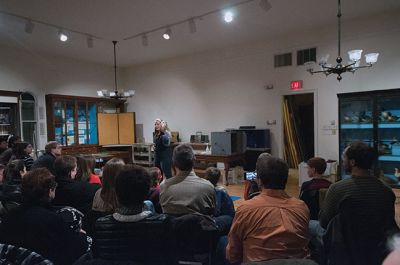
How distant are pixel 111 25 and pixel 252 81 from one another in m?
3.37

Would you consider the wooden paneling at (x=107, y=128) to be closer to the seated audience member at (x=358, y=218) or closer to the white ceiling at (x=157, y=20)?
the white ceiling at (x=157, y=20)

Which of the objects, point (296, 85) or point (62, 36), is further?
point (296, 85)

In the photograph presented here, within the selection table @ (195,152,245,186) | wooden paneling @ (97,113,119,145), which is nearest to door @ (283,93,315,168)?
table @ (195,152,245,186)

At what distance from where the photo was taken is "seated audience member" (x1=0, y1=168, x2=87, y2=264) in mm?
1604

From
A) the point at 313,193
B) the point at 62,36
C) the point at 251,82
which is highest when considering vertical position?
the point at 62,36

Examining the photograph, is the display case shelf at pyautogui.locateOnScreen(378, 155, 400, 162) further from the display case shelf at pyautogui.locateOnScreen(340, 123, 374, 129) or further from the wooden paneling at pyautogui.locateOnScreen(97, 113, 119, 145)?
the wooden paneling at pyautogui.locateOnScreen(97, 113, 119, 145)

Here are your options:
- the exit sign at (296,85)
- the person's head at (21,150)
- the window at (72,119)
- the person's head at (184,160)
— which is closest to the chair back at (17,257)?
the person's head at (184,160)

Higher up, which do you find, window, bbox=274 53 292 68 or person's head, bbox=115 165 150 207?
window, bbox=274 53 292 68

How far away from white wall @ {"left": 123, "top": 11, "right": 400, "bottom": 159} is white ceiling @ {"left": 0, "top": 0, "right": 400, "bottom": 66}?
1.01 ft

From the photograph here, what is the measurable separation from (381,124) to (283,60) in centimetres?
240

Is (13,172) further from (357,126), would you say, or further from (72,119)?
(357,126)

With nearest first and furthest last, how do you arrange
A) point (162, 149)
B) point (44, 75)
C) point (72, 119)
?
point (162, 149), point (44, 75), point (72, 119)

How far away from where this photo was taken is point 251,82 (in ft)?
23.1

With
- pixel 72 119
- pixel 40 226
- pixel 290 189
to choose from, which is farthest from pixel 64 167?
pixel 72 119
